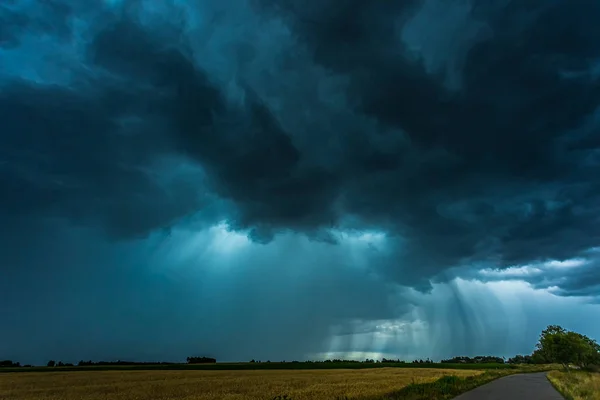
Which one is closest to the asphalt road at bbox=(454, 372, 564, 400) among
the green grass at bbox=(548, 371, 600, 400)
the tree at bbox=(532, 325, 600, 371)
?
the green grass at bbox=(548, 371, 600, 400)

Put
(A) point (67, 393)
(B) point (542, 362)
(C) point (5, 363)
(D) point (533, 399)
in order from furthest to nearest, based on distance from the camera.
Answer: (B) point (542, 362)
(C) point (5, 363)
(A) point (67, 393)
(D) point (533, 399)

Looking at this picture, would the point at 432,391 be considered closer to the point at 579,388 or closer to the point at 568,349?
the point at 579,388

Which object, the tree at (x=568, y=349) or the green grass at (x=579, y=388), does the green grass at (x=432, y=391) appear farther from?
the tree at (x=568, y=349)

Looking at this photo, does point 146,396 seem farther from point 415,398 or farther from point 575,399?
point 575,399

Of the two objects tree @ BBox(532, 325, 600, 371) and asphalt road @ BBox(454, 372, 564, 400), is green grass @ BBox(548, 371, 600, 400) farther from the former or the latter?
tree @ BBox(532, 325, 600, 371)

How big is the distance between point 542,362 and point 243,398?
701ft

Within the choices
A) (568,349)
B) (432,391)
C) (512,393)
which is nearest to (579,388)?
(512,393)

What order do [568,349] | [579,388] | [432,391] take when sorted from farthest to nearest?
[568,349] → [579,388] → [432,391]

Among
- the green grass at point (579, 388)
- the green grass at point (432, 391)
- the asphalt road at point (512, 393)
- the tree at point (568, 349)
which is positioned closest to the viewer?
the green grass at point (579, 388)

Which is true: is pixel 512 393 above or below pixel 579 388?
below

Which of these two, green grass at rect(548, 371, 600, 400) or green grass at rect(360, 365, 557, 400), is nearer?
green grass at rect(548, 371, 600, 400)

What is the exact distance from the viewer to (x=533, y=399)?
27.0 meters

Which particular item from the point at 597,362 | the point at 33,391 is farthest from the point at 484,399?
the point at 597,362

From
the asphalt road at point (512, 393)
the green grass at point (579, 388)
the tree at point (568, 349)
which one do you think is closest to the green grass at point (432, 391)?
the asphalt road at point (512, 393)
